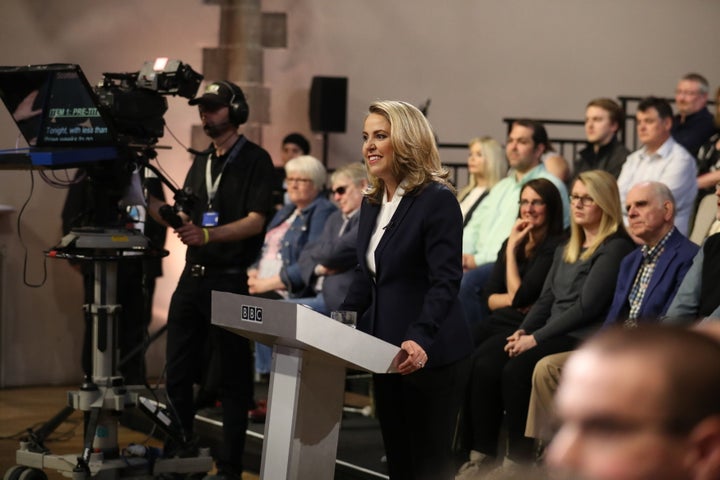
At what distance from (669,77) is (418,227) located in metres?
7.08

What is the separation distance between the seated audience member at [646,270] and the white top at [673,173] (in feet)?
3.77

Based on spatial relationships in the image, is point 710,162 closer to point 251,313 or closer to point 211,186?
point 211,186

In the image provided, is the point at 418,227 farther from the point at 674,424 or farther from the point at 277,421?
the point at 674,424

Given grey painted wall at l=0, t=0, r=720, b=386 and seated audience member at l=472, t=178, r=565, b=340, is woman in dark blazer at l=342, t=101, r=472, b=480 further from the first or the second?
grey painted wall at l=0, t=0, r=720, b=386

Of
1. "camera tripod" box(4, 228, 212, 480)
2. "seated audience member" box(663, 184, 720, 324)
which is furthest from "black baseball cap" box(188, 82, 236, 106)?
"seated audience member" box(663, 184, 720, 324)

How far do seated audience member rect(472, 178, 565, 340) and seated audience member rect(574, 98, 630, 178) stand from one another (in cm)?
139

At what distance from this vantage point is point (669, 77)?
945cm

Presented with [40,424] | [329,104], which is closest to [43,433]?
[40,424]

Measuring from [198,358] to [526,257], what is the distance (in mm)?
1751

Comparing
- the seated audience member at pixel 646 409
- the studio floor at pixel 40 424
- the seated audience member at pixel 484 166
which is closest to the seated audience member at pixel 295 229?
the seated audience member at pixel 484 166

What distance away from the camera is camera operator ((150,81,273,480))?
4.28 meters

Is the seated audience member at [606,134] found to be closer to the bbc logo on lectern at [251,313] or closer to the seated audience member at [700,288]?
the seated audience member at [700,288]

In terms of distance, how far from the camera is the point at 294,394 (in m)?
2.96

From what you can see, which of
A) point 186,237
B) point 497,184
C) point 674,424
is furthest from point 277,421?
point 497,184
